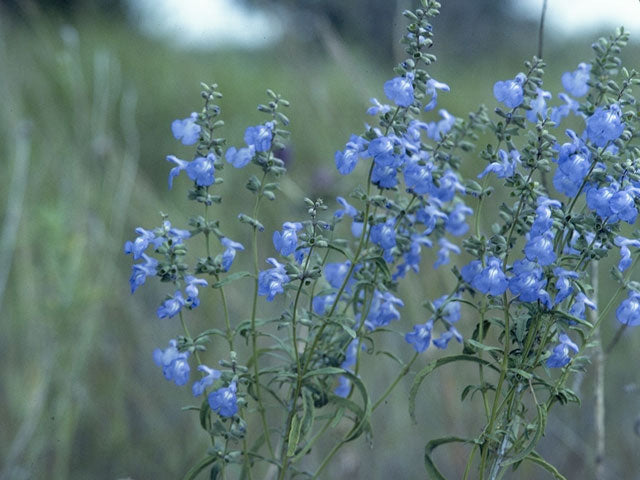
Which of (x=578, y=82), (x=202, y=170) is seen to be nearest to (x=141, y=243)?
(x=202, y=170)

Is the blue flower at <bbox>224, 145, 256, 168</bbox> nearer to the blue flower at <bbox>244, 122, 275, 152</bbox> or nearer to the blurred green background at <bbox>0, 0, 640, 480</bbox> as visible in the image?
the blue flower at <bbox>244, 122, 275, 152</bbox>

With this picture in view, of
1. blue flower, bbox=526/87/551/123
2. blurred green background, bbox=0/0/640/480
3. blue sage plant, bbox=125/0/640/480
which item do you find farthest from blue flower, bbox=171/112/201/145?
blurred green background, bbox=0/0/640/480

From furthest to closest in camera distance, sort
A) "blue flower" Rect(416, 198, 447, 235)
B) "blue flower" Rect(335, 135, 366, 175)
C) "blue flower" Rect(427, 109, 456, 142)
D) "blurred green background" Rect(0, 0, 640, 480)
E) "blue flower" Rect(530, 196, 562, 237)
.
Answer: "blurred green background" Rect(0, 0, 640, 480)
"blue flower" Rect(427, 109, 456, 142)
"blue flower" Rect(416, 198, 447, 235)
"blue flower" Rect(335, 135, 366, 175)
"blue flower" Rect(530, 196, 562, 237)

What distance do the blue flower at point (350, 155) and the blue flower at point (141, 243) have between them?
398 mm

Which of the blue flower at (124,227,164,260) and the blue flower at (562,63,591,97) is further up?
the blue flower at (562,63,591,97)

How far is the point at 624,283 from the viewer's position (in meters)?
1.57

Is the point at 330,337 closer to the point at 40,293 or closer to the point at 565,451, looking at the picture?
the point at 565,451

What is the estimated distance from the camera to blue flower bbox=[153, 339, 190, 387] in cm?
166

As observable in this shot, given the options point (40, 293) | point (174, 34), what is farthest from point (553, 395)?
point (174, 34)

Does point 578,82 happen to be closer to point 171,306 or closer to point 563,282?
point 563,282

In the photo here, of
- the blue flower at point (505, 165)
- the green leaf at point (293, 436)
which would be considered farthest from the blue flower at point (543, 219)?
the green leaf at point (293, 436)

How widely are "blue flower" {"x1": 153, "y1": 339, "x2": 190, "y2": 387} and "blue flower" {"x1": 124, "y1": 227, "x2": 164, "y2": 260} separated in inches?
8.7

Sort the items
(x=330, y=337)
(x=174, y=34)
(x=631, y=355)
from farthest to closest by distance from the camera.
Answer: (x=174, y=34) → (x=631, y=355) → (x=330, y=337)

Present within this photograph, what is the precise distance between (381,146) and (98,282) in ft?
7.58
